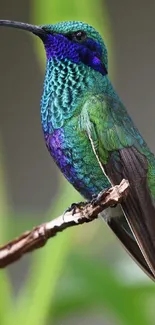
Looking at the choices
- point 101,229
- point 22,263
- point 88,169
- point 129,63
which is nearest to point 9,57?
point 129,63

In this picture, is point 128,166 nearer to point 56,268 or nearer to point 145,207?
point 145,207

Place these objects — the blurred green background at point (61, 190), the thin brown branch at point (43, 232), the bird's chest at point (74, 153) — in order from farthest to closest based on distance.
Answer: the blurred green background at point (61, 190) → the bird's chest at point (74, 153) → the thin brown branch at point (43, 232)

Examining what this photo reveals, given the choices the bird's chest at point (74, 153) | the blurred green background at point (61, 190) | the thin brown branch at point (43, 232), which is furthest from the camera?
the blurred green background at point (61, 190)

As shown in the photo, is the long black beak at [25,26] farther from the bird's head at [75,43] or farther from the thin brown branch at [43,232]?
the thin brown branch at [43,232]

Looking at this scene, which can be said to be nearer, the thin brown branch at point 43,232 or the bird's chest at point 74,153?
the thin brown branch at point 43,232

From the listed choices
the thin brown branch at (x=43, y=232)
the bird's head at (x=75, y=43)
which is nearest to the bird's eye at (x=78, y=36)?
the bird's head at (x=75, y=43)

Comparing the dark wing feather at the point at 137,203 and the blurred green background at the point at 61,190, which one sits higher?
the blurred green background at the point at 61,190

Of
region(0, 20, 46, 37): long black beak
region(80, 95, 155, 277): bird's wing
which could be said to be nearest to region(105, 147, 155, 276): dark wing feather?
region(80, 95, 155, 277): bird's wing
